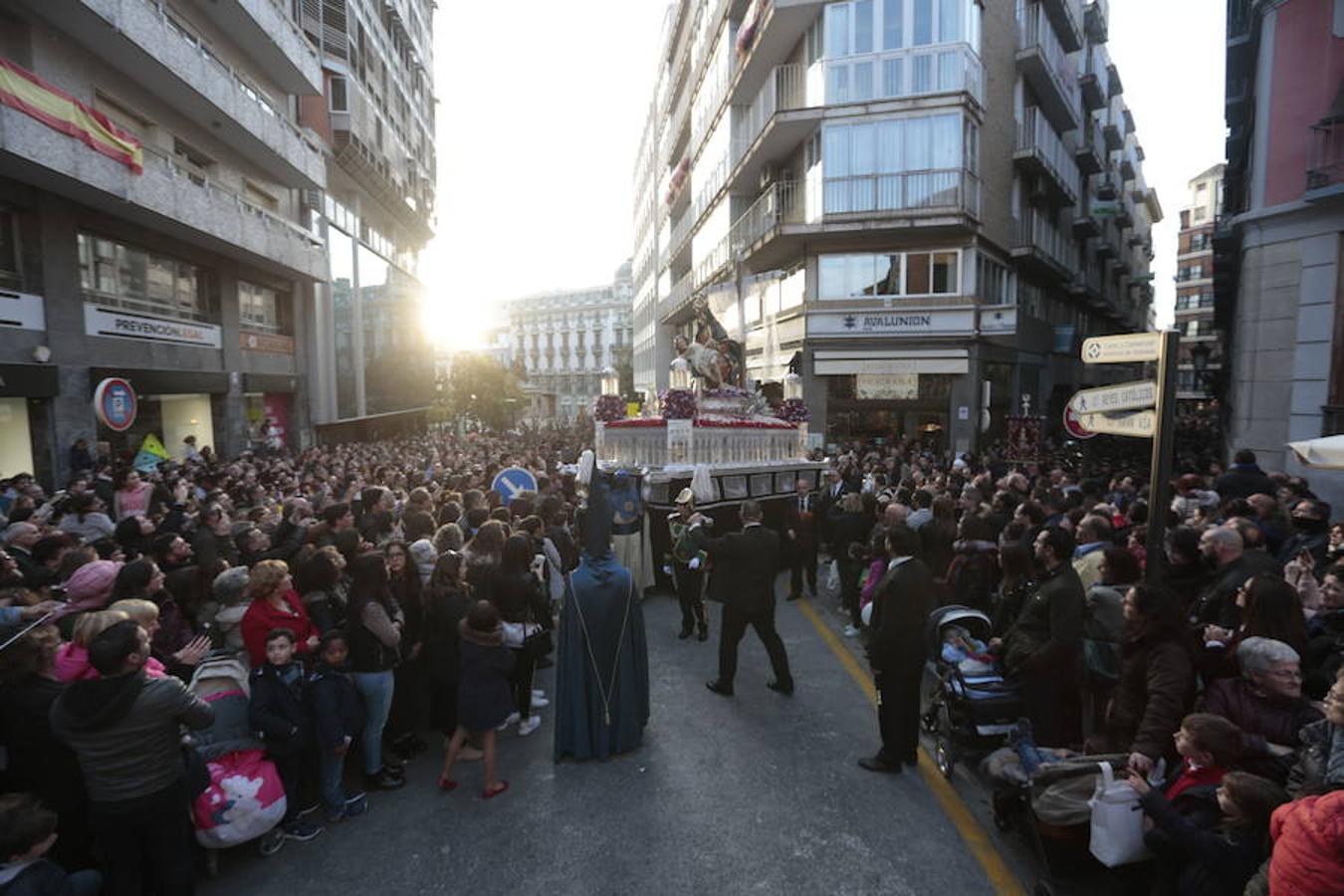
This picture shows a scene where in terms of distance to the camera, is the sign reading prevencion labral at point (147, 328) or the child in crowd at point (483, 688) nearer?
the child in crowd at point (483, 688)

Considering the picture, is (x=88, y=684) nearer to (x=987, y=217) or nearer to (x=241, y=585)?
(x=241, y=585)

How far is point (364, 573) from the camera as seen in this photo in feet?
15.3

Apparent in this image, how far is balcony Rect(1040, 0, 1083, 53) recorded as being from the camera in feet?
85.4

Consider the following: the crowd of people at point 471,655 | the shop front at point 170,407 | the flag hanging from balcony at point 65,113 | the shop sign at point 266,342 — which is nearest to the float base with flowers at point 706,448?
the crowd of people at point 471,655

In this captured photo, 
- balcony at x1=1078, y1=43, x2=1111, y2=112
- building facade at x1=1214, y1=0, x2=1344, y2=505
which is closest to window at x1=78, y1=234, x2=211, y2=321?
building facade at x1=1214, y1=0, x2=1344, y2=505

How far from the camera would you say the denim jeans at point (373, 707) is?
4621mm

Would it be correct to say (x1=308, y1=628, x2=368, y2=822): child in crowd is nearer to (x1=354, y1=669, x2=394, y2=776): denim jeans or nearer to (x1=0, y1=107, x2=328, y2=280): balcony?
(x1=354, y1=669, x2=394, y2=776): denim jeans

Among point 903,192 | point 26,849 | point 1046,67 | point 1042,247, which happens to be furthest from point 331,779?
point 1042,247

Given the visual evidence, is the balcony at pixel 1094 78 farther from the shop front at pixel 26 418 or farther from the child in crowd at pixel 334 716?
the shop front at pixel 26 418

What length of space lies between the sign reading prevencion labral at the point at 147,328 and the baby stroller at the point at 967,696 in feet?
55.9

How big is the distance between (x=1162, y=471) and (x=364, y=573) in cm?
530

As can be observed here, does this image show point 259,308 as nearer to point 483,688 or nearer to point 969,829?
point 483,688

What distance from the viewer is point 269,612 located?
4.30m

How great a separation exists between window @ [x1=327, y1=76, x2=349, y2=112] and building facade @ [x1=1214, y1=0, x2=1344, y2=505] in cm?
2892
